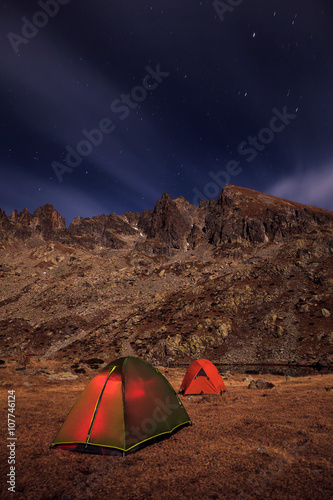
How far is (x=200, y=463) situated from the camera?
5746 millimetres

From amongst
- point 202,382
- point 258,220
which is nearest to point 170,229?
point 258,220

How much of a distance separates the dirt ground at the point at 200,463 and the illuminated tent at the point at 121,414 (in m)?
0.32

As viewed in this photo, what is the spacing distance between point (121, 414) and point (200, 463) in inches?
112

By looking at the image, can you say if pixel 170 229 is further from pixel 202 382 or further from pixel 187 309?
pixel 202 382

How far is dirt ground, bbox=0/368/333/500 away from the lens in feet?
14.9

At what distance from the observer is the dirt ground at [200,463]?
14.9 feet

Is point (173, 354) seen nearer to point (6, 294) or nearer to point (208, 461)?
point (208, 461)

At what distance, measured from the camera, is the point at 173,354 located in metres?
38.4

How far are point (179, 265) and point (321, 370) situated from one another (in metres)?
81.7
